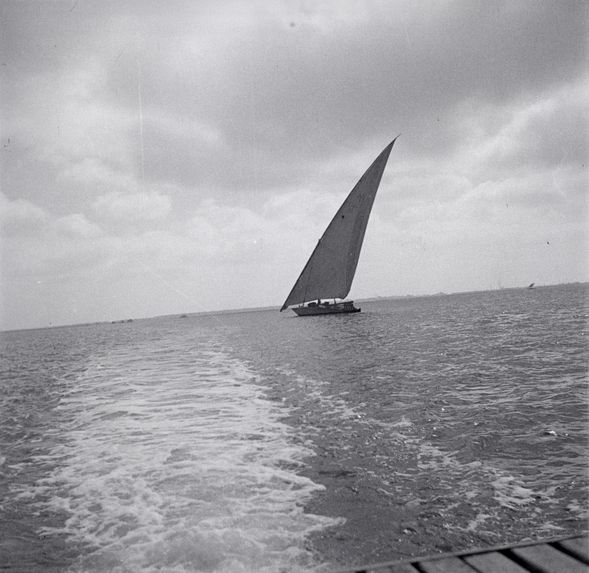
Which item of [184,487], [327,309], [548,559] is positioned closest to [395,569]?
[548,559]

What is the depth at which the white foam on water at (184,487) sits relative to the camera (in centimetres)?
500

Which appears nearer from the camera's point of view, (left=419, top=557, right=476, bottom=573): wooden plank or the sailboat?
(left=419, top=557, right=476, bottom=573): wooden plank

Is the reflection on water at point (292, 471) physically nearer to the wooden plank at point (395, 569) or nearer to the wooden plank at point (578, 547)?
the wooden plank at point (395, 569)

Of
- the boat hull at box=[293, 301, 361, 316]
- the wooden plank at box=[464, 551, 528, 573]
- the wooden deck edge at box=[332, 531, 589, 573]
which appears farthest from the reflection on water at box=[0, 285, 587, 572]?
the boat hull at box=[293, 301, 361, 316]

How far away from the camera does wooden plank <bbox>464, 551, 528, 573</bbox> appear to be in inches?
133

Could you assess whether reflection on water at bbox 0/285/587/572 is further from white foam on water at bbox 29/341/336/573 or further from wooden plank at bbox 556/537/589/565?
wooden plank at bbox 556/537/589/565

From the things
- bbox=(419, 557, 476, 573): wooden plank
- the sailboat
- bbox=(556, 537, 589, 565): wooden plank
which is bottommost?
bbox=(556, 537, 589, 565): wooden plank

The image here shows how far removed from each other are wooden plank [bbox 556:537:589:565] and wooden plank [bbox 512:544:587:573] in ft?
0.22

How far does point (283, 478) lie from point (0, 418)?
1162 cm

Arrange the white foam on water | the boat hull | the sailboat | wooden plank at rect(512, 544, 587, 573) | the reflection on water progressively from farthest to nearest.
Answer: the boat hull < the sailboat < the reflection on water < the white foam on water < wooden plank at rect(512, 544, 587, 573)

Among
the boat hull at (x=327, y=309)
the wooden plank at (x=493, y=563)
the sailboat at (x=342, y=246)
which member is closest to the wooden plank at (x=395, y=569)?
the wooden plank at (x=493, y=563)

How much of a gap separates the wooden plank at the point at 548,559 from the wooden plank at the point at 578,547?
0.07m

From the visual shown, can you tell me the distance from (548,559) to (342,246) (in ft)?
205

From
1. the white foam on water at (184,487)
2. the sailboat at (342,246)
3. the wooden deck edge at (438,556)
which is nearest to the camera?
the wooden deck edge at (438,556)
